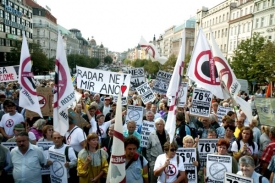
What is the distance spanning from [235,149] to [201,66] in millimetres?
1893

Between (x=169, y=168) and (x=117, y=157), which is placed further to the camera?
(x=169, y=168)

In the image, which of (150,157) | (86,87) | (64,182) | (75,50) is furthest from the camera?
(75,50)

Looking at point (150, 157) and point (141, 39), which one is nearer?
point (150, 157)

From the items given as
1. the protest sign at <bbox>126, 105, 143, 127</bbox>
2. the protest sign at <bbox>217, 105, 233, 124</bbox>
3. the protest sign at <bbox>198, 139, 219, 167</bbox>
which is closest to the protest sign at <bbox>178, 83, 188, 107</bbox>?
the protest sign at <bbox>217, 105, 233, 124</bbox>

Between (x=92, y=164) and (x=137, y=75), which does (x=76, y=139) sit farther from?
(x=137, y=75)

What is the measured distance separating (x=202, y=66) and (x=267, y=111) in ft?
5.29

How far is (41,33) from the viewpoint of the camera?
259ft

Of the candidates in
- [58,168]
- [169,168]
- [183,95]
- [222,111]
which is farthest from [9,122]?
[222,111]

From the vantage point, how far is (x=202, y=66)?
573 cm

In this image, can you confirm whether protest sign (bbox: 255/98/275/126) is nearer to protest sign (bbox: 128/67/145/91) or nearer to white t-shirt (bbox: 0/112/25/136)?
white t-shirt (bbox: 0/112/25/136)

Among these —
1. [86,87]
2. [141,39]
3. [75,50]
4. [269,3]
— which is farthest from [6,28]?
[75,50]

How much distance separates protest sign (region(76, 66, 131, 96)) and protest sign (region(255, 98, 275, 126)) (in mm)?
4190

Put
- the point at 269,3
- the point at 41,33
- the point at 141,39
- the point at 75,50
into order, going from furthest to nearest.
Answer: the point at 75,50, the point at 41,33, the point at 269,3, the point at 141,39

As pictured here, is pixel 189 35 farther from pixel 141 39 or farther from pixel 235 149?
pixel 235 149
